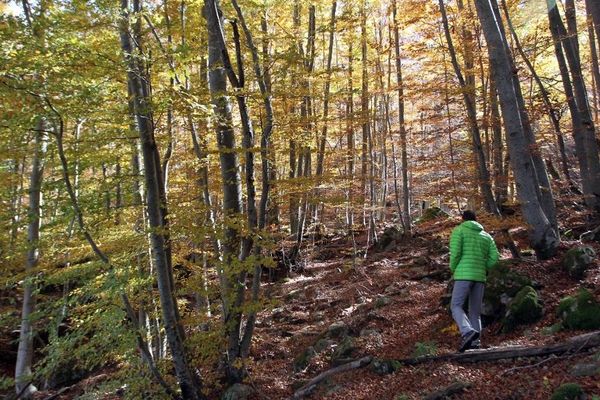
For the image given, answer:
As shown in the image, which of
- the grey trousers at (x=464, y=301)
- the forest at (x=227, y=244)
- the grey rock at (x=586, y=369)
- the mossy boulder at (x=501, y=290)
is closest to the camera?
the grey rock at (x=586, y=369)

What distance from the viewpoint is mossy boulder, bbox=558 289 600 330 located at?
4.87 m

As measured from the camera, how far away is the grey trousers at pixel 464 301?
17.1 ft

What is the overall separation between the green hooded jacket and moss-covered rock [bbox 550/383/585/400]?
1.79m

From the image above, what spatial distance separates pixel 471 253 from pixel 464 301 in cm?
62

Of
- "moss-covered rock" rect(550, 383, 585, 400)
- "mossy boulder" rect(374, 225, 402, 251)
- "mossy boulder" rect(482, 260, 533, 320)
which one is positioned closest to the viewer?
"moss-covered rock" rect(550, 383, 585, 400)

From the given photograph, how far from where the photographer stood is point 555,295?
237 inches

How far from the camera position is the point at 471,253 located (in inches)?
213

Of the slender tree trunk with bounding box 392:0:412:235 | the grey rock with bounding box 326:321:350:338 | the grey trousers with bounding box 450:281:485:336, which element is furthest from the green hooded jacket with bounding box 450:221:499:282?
the slender tree trunk with bounding box 392:0:412:235

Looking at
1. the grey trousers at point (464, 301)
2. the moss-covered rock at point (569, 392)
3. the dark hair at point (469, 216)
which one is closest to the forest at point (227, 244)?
the moss-covered rock at point (569, 392)

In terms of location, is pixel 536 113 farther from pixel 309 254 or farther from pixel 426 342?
pixel 309 254

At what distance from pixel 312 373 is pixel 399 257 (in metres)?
6.90

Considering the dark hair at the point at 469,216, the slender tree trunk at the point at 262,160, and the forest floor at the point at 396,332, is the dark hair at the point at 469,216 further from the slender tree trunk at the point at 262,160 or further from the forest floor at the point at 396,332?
the slender tree trunk at the point at 262,160

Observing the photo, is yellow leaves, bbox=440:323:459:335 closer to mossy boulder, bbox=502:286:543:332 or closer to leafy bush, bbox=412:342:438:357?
leafy bush, bbox=412:342:438:357

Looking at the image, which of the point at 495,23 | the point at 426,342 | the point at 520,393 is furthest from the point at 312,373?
the point at 495,23
